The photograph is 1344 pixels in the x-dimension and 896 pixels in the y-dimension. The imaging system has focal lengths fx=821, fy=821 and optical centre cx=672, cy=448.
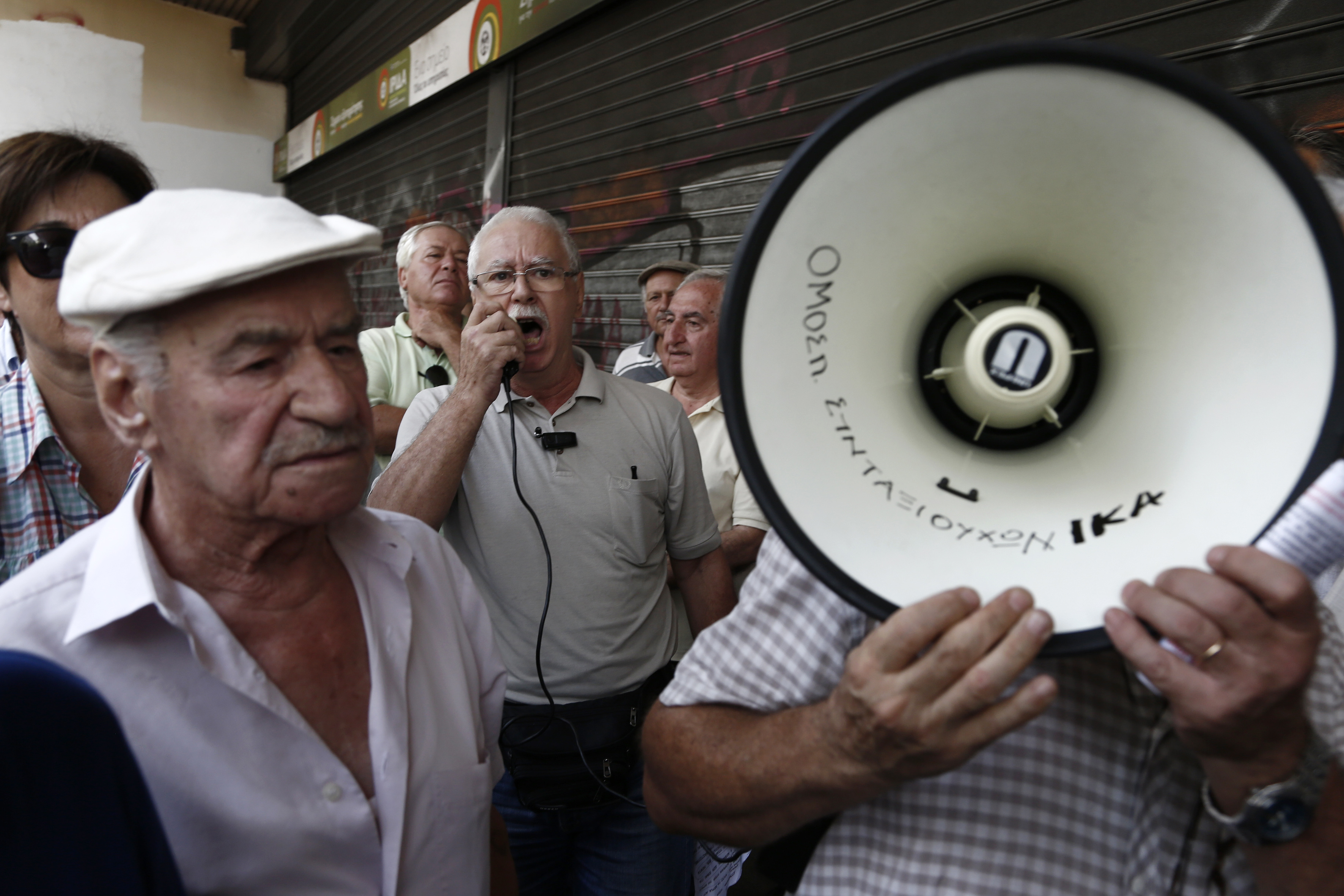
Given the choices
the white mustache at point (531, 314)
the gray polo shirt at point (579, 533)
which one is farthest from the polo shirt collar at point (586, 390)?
the white mustache at point (531, 314)

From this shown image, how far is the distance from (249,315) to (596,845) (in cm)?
156

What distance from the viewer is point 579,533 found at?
6.53ft

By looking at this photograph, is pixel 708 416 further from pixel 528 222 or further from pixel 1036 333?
pixel 1036 333

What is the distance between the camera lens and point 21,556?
1479 mm

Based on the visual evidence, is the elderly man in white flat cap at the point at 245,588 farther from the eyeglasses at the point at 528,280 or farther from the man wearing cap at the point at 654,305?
the man wearing cap at the point at 654,305

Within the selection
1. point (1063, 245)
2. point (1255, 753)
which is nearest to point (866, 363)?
point (1063, 245)

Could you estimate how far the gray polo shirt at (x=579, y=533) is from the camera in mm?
1961

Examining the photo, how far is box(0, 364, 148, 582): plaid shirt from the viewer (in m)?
1.49

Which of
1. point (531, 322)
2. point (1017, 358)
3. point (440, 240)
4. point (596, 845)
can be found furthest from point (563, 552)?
point (440, 240)

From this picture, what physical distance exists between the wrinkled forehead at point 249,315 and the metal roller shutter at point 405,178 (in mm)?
6331

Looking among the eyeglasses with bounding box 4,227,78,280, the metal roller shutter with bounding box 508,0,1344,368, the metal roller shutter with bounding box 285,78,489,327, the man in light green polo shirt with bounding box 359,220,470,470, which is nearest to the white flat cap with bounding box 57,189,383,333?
the eyeglasses with bounding box 4,227,78,280

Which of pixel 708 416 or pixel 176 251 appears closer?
pixel 176 251

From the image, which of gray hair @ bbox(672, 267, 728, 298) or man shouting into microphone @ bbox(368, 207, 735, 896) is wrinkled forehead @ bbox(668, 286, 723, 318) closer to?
gray hair @ bbox(672, 267, 728, 298)

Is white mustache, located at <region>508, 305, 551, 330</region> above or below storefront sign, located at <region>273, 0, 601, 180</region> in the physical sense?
below
